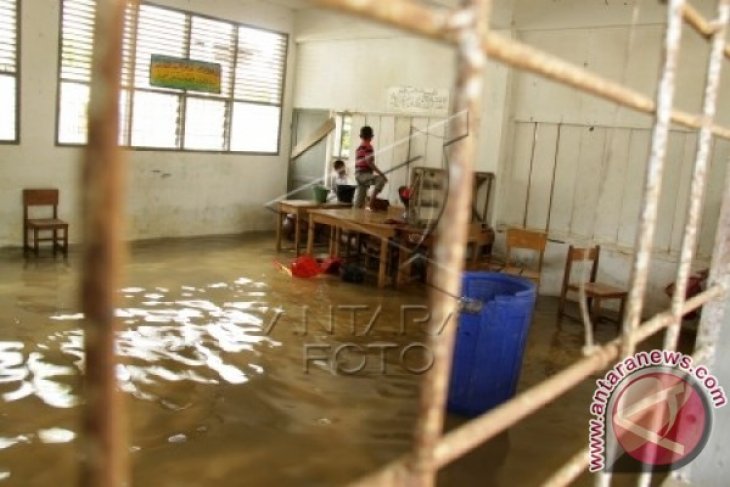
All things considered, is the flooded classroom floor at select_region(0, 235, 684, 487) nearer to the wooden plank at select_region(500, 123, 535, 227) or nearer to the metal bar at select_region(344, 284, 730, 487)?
the wooden plank at select_region(500, 123, 535, 227)

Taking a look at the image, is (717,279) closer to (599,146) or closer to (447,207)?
(447,207)

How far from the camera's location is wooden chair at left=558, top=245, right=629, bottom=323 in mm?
5242

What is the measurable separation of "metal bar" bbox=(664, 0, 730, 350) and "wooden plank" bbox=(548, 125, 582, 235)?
4.85m

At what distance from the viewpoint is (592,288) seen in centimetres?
537

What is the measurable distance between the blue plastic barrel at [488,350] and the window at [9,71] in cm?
573

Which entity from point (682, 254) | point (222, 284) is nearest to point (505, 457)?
point (682, 254)

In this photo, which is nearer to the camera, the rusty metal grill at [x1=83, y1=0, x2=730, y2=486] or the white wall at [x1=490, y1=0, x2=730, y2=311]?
the rusty metal grill at [x1=83, y1=0, x2=730, y2=486]

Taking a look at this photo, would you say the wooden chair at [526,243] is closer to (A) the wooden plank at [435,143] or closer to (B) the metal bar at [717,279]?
(A) the wooden plank at [435,143]

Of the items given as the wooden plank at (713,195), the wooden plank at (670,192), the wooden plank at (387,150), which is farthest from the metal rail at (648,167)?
the wooden plank at (387,150)

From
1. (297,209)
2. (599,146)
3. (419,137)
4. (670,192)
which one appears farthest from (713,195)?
(297,209)

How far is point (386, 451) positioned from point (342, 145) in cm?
637

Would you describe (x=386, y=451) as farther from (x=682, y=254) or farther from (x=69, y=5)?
(x=69, y=5)

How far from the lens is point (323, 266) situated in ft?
22.2

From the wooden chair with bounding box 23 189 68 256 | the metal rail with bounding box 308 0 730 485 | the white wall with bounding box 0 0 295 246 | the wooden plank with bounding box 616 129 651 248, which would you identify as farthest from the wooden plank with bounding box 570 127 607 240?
the wooden chair with bounding box 23 189 68 256
